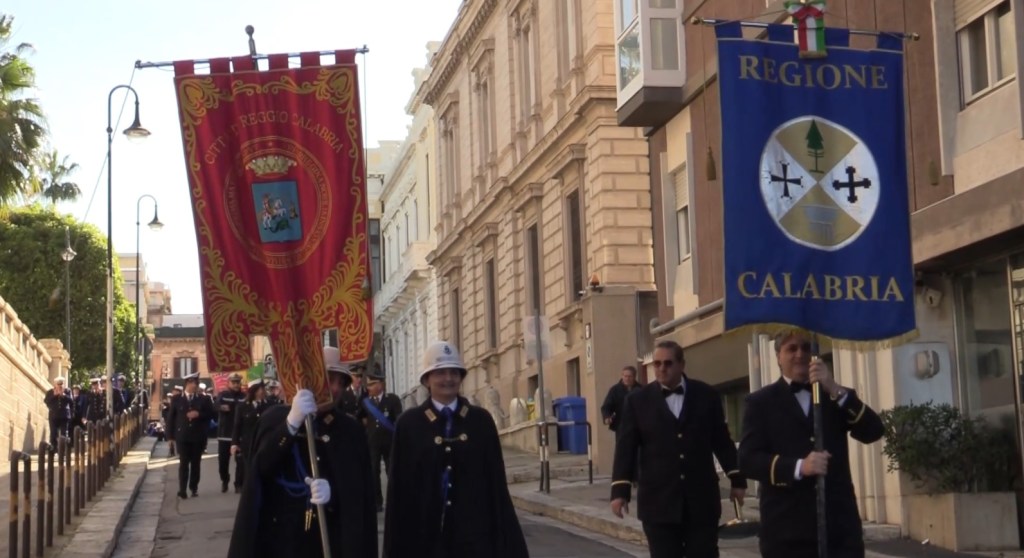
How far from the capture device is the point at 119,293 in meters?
79.0

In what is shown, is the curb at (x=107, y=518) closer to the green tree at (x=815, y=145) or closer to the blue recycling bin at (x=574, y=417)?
the blue recycling bin at (x=574, y=417)

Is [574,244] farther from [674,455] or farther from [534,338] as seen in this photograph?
[674,455]

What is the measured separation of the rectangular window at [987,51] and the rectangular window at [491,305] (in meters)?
26.8

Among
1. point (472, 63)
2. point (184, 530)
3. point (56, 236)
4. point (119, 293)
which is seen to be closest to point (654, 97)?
point (184, 530)

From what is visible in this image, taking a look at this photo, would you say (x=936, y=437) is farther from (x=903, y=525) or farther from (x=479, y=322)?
(x=479, y=322)

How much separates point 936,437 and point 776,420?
23.8 feet

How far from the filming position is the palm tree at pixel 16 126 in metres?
35.8

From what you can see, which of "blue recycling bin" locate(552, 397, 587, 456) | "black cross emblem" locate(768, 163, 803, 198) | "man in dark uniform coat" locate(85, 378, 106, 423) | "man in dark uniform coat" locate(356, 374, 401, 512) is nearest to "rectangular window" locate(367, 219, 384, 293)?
"man in dark uniform coat" locate(85, 378, 106, 423)

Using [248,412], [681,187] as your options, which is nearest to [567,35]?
[681,187]

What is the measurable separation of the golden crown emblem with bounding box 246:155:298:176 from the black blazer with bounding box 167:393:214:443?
48.2 ft

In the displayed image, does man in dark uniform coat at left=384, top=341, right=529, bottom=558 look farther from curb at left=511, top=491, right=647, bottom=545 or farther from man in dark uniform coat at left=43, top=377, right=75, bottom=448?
man in dark uniform coat at left=43, top=377, right=75, bottom=448

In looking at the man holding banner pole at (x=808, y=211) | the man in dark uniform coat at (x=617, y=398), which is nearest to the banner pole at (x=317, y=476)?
the man holding banner pole at (x=808, y=211)

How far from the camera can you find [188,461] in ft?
79.0

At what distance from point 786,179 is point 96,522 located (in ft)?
38.1
